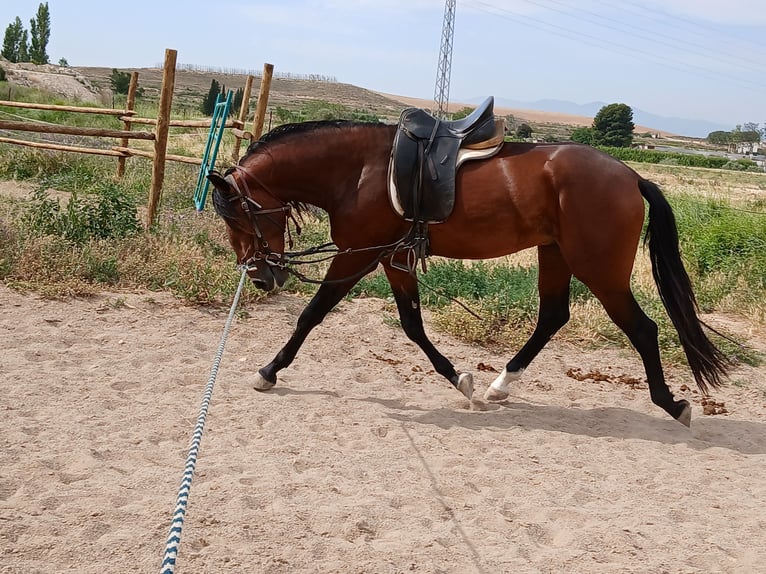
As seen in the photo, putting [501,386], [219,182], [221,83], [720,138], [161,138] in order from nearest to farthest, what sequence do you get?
[219,182] → [501,386] → [161,138] → [221,83] → [720,138]

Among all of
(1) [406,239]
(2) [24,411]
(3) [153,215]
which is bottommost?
(2) [24,411]

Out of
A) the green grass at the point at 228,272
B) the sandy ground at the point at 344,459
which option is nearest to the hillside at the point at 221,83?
the green grass at the point at 228,272

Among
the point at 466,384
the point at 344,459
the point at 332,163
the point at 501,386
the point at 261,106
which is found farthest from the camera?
the point at 261,106

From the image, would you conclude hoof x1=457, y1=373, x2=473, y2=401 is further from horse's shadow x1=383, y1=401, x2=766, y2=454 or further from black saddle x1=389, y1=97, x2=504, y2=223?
black saddle x1=389, y1=97, x2=504, y2=223

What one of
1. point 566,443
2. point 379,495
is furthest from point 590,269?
point 379,495

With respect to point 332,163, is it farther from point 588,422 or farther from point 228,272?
point 228,272

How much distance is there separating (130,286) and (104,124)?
48.4 feet

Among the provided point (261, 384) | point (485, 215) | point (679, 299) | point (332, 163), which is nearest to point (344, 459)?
point (261, 384)

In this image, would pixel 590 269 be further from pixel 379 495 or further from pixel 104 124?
pixel 104 124

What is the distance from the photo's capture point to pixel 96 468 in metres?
3.70

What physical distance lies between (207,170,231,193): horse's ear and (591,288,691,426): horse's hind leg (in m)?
2.41

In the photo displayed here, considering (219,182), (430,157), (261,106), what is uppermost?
(261,106)

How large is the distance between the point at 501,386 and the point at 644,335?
1.05 metres

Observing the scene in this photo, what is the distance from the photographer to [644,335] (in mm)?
4859
